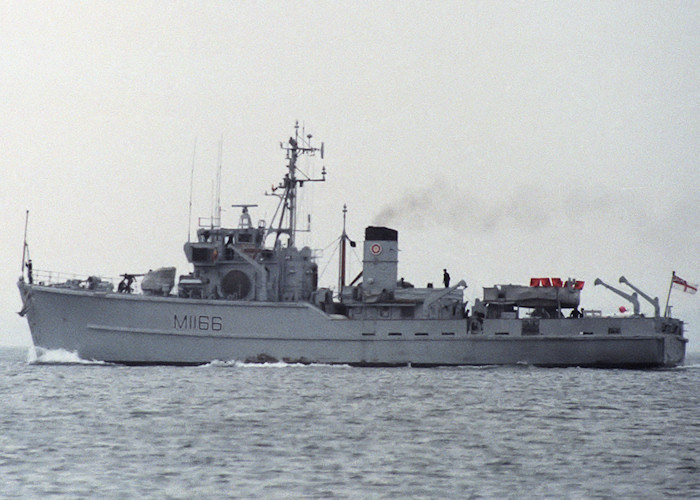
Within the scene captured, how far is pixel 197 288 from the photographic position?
4431 cm

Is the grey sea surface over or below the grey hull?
below

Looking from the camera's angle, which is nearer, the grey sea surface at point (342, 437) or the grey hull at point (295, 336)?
the grey sea surface at point (342, 437)

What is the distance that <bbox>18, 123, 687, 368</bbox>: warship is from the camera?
1692 inches

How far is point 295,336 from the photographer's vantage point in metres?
43.6

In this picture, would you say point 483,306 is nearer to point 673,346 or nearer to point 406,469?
point 673,346

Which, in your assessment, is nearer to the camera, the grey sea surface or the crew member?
the grey sea surface

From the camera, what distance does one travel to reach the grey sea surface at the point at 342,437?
59.5 feet

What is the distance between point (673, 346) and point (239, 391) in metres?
21.4

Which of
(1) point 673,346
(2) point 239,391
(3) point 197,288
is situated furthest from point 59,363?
(1) point 673,346

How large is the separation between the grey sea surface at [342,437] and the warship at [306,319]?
484cm

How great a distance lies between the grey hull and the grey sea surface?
4764mm

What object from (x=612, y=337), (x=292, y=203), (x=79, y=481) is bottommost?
(x=79, y=481)

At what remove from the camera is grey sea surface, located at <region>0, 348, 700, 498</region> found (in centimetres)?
1814

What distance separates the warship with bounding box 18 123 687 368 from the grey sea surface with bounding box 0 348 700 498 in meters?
4.84
